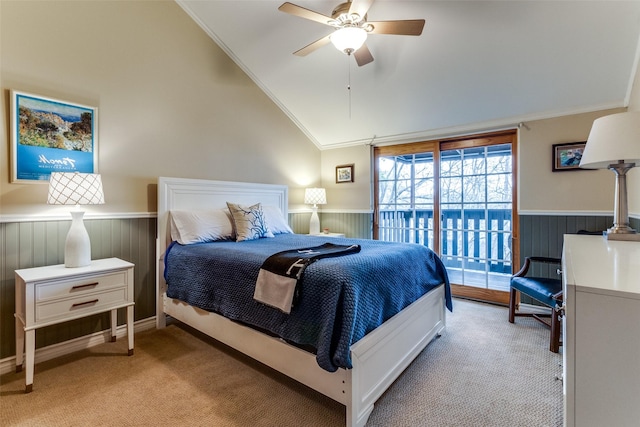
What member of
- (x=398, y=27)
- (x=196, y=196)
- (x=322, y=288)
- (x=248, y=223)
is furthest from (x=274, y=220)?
(x=398, y=27)

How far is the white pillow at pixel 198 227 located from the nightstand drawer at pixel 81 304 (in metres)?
0.67

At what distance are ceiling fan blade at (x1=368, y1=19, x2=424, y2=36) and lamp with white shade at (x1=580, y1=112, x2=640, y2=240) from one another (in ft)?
4.04

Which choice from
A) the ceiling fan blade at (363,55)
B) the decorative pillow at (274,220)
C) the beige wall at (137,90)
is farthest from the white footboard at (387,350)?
the beige wall at (137,90)

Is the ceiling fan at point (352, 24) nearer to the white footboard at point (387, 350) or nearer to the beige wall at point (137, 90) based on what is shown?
the beige wall at point (137, 90)

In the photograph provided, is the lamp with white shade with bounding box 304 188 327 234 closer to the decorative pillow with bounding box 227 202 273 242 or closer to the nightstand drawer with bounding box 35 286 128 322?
the decorative pillow with bounding box 227 202 273 242

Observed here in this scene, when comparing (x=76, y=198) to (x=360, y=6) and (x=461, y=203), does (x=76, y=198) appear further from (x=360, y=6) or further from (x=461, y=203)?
(x=461, y=203)

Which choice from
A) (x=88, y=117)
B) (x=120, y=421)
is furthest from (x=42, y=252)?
(x=120, y=421)

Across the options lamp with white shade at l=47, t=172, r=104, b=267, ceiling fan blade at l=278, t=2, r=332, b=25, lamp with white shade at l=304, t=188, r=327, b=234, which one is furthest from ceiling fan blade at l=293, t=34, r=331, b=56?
lamp with white shade at l=304, t=188, r=327, b=234

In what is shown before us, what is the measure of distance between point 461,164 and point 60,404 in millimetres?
4334

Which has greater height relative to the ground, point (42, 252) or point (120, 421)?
point (42, 252)

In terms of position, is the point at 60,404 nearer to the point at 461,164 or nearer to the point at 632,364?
the point at 632,364

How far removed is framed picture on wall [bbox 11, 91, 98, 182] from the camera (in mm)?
2193

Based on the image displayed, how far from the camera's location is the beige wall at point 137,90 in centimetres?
224

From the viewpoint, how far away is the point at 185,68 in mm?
3205
